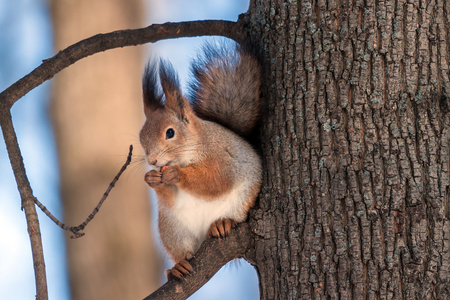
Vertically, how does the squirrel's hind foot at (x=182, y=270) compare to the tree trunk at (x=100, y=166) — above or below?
below

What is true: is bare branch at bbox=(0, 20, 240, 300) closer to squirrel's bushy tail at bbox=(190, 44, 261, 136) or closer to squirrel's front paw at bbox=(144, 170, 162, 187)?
squirrel's bushy tail at bbox=(190, 44, 261, 136)

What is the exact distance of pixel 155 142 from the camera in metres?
1.59

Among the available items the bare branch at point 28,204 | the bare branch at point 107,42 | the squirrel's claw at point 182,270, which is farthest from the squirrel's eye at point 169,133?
the bare branch at point 28,204

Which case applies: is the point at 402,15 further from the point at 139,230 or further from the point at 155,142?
the point at 139,230

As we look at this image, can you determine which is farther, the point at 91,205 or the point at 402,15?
the point at 91,205

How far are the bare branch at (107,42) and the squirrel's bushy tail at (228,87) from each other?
2.5 inches

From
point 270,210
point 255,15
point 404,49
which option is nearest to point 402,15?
point 404,49

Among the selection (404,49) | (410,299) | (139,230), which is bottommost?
(410,299)

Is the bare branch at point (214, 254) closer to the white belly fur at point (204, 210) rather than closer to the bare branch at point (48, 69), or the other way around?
the white belly fur at point (204, 210)

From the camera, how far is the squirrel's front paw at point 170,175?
→ 155 cm

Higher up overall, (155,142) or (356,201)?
(155,142)

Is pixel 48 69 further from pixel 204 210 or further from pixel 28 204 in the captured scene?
pixel 204 210

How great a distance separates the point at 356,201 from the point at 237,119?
559 millimetres

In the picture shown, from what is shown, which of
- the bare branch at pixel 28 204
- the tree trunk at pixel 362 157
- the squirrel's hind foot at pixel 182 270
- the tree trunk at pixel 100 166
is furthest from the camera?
the tree trunk at pixel 100 166
